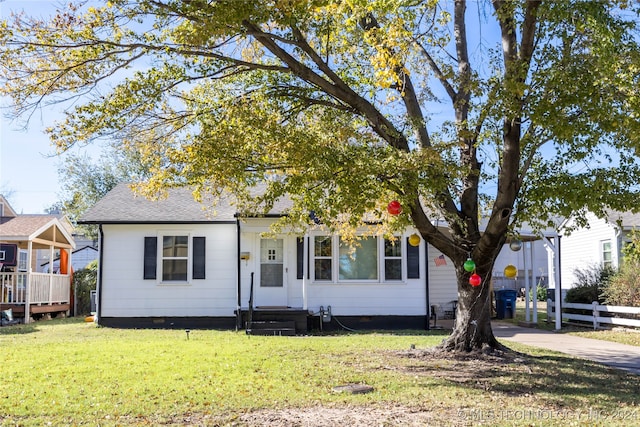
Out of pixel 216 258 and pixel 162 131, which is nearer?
pixel 162 131

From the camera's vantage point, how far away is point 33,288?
19.6m

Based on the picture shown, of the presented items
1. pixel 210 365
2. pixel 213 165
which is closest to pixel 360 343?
pixel 210 365

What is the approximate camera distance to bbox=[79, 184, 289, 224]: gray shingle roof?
54.8 ft

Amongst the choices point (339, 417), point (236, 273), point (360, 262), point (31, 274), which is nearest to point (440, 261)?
point (360, 262)

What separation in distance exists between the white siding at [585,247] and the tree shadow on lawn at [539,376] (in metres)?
12.2

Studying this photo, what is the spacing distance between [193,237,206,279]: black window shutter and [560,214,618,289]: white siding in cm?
1258

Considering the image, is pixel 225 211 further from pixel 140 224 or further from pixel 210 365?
pixel 210 365

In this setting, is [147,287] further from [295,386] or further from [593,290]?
[593,290]

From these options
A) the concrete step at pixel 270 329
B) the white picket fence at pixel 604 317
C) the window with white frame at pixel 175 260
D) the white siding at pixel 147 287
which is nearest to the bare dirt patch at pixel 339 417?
the concrete step at pixel 270 329

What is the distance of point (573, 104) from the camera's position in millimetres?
8086

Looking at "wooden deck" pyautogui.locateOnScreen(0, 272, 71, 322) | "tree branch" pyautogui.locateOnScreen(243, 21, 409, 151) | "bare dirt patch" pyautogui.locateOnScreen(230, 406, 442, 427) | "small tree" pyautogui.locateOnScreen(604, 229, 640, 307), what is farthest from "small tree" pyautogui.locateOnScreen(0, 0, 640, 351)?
"wooden deck" pyautogui.locateOnScreen(0, 272, 71, 322)

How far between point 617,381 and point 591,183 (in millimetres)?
2841

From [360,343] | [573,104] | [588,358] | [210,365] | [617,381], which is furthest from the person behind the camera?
[360,343]

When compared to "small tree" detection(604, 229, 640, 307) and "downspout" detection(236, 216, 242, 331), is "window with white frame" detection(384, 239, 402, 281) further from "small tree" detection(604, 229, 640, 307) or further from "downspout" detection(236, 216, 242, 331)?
"small tree" detection(604, 229, 640, 307)
